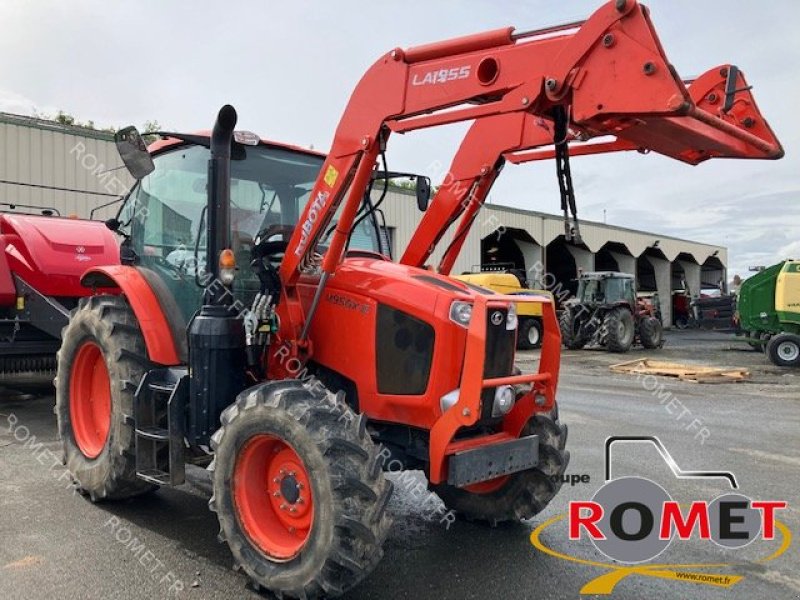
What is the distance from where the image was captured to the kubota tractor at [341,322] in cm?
305

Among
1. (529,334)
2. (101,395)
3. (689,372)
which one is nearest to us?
(101,395)

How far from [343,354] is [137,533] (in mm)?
1709

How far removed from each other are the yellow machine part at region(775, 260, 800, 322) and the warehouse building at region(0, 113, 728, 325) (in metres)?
7.26

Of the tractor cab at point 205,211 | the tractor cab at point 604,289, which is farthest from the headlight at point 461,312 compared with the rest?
the tractor cab at point 604,289

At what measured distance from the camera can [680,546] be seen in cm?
408

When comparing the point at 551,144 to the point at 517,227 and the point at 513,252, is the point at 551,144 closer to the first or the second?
the point at 517,227

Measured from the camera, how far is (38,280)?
7.62 meters

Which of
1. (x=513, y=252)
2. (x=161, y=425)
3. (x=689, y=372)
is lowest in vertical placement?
(x=689, y=372)

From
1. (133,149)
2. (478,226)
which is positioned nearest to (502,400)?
(133,149)

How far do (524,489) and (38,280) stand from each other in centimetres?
607

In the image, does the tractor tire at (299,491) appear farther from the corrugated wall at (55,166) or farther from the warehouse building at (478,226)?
the corrugated wall at (55,166)

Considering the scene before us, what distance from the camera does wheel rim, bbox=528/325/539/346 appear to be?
18609 millimetres

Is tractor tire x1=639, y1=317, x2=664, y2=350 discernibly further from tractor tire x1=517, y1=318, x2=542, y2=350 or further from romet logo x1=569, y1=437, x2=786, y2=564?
romet logo x1=569, y1=437, x2=786, y2=564

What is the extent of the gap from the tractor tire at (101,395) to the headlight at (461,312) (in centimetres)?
204
